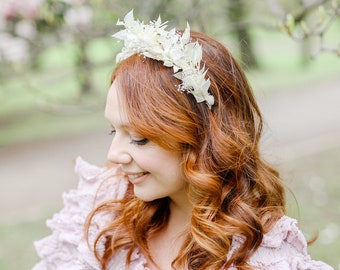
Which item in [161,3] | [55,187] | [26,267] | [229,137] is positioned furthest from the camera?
[55,187]

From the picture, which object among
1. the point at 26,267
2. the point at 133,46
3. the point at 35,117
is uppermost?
the point at 35,117

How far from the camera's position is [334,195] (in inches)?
246

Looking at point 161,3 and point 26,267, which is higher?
point 161,3

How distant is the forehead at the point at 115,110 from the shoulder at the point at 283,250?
1.72 feet

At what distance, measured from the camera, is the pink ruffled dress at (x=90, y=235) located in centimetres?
215

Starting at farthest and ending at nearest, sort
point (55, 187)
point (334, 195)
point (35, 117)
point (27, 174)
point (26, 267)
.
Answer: point (35, 117) → point (27, 174) → point (55, 187) → point (334, 195) → point (26, 267)

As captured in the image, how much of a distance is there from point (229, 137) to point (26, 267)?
342cm

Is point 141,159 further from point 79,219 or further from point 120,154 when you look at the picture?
point 79,219

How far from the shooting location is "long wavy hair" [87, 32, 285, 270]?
6.69 feet

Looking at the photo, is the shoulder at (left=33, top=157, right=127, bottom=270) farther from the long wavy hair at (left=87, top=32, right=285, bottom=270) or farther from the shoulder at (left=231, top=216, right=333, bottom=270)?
the shoulder at (left=231, top=216, right=333, bottom=270)

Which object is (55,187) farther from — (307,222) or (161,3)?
(161,3)

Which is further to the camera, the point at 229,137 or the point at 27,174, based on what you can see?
the point at 27,174

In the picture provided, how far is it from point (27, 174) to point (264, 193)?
6.26 metres

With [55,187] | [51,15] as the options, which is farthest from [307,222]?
[55,187]
